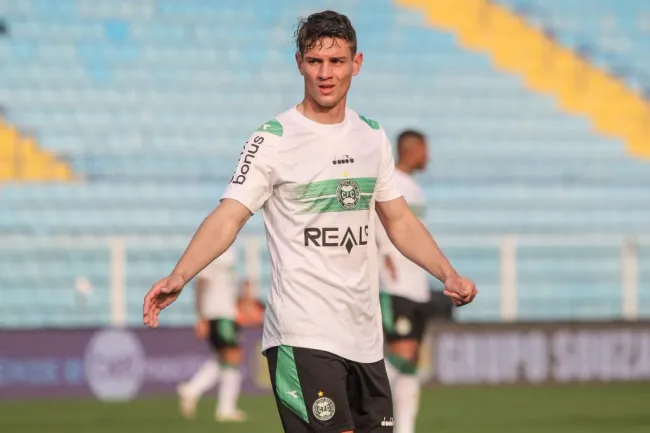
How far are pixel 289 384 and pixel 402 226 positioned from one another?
2.42 feet

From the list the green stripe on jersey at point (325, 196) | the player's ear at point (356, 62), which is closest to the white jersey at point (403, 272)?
the player's ear at point (356, 62)

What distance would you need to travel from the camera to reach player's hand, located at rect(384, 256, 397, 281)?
30.0 feet

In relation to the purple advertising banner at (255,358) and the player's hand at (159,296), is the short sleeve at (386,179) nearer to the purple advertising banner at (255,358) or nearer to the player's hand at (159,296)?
the player's hand at (159,296)

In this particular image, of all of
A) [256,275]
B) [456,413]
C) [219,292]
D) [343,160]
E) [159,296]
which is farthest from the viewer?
[256,275]

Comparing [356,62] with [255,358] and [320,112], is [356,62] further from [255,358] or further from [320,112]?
[255,358]

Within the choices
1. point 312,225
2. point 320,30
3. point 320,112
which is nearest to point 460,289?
point 312,225

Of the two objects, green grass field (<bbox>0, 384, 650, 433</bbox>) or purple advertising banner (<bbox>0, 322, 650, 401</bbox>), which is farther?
purple advertising banner (<bbox>0, 322, 650, 401</bbox>)

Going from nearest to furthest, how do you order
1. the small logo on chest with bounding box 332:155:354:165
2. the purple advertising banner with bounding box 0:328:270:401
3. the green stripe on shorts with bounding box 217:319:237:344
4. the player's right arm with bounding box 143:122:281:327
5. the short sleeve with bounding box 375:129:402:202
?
the player's right arm with bounding box 143:122:281:327
the small logo on chest with bounding box 332:155:354:165
the short sleeve with bounding box 375:129:402:202
the green stripe on shorts with bounding box 217:319:237:344
the purple advertising banner with bounding box 0:328:270:401

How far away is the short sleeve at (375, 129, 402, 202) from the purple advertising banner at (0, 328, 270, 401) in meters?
9.80

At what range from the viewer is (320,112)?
5.02m

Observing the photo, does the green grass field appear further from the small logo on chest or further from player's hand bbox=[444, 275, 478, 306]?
the small logo on chest

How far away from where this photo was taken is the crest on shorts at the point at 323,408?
4.86m

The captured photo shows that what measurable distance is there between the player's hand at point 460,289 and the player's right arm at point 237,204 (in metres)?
0.70

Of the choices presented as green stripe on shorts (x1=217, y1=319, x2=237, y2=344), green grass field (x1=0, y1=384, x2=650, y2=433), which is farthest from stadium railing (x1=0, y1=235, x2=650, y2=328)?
green stripe on shorts (x1=217, y1=319, x2=237, y2=344)
